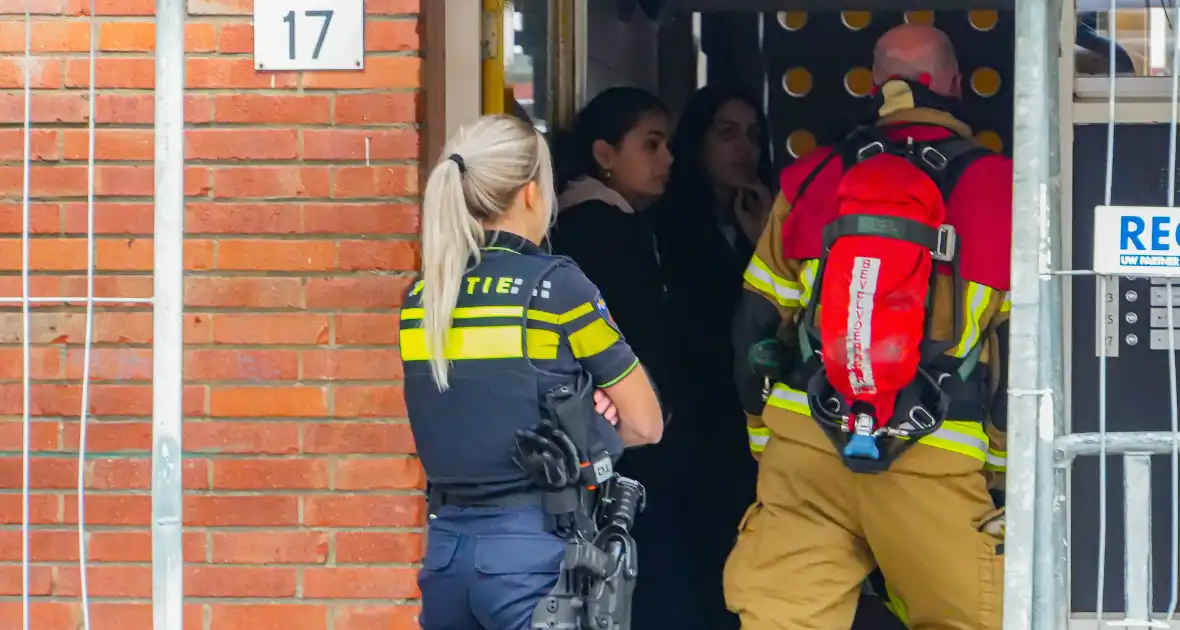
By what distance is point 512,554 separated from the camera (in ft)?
9.90

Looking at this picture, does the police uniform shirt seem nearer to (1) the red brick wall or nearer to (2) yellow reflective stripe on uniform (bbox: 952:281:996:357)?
(1) the red brick wall

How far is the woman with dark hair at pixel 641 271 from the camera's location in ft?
14.5

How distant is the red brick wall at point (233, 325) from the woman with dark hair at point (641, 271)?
A: 2.35 ft

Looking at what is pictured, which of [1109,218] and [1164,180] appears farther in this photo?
[1164,180]

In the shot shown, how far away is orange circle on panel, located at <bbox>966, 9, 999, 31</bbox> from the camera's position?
561cm

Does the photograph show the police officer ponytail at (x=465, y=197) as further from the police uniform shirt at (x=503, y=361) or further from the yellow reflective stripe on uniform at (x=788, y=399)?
the yellow reflective stripe on uniform at (x=788, y=399)

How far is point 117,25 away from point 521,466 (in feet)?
5.59

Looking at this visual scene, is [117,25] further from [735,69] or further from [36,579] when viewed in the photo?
[735,69]

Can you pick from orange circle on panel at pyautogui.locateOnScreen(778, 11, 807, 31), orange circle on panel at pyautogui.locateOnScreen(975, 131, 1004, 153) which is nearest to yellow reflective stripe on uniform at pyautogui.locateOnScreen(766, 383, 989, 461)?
orange circle on panel at pyautogui.locateOnScreen(975, 131, 1004, 153)

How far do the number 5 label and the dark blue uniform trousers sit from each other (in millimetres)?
1322

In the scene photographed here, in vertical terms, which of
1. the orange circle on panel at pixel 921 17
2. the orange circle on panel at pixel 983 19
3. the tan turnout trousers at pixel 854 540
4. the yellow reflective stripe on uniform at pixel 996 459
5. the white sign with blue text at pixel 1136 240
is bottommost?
the tan turnout trousers at pixel 854 540

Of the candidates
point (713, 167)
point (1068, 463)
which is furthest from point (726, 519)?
point (1068, 463)

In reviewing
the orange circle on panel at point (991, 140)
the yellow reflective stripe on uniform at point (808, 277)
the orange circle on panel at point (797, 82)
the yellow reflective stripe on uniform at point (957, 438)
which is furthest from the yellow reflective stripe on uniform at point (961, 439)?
the orange circle on panel at point (797, 82)

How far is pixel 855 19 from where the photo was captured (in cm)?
582
